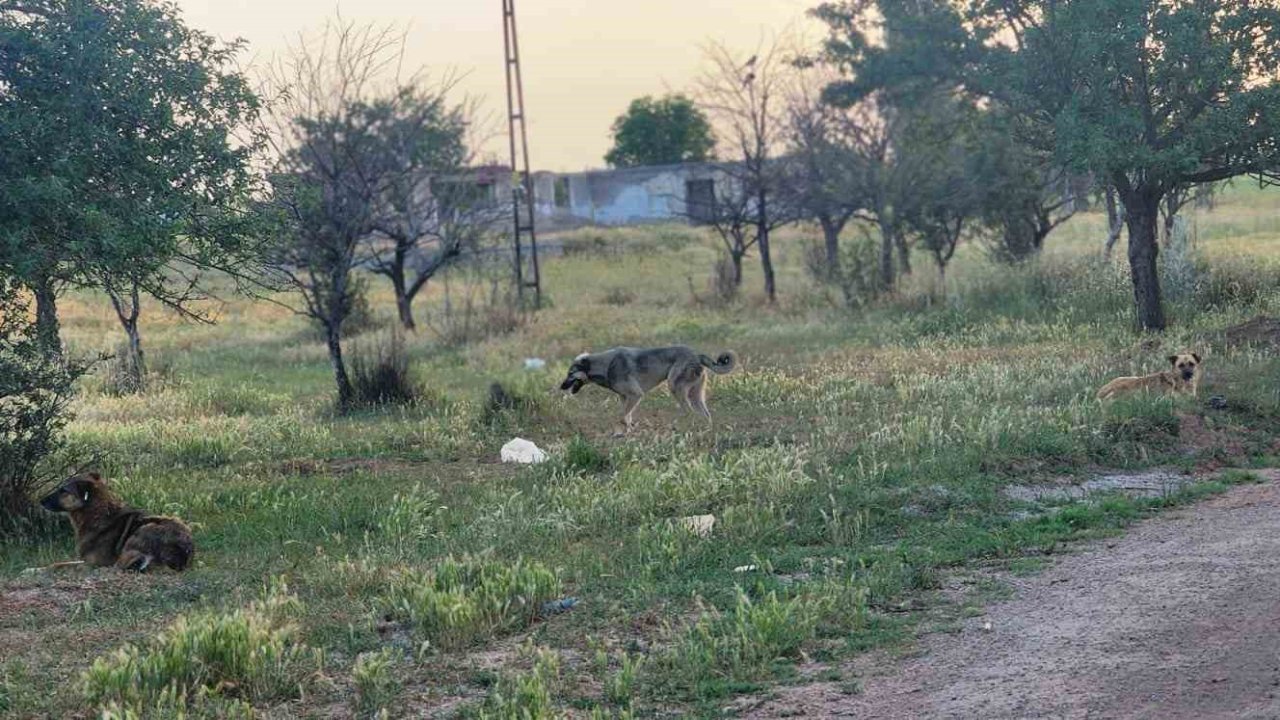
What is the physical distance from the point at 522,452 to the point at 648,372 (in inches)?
108

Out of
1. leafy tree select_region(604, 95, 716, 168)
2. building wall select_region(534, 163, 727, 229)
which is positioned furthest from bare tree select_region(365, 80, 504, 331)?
leafy tree select_region(604, 95, 716, 168)

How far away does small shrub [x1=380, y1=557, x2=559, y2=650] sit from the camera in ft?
23.6

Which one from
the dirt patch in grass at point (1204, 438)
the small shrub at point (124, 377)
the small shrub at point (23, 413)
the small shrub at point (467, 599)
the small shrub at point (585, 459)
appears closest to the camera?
the small shrub at point (467, 599)

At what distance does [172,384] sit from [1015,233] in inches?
850

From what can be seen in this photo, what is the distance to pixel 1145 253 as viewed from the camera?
20031 millimetres

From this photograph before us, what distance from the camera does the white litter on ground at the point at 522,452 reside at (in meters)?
13.0

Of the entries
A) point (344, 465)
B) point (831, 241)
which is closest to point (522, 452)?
point (344, 465)

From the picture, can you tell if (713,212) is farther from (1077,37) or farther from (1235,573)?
(1235,573)

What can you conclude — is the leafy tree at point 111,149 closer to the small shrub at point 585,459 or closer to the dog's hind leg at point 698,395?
the small shrub at point 585,459

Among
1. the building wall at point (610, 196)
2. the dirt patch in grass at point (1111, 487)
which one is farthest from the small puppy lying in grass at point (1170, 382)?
the building wall at point (610, 196)

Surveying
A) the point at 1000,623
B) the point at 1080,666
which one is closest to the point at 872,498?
the point at 1000,623

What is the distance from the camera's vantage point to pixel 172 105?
10.8 metres

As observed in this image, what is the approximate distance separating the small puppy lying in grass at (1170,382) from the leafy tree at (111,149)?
871cm

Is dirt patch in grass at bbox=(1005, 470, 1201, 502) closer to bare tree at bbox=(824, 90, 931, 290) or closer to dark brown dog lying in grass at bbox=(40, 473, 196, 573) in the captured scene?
dark brown dog lying in grass at bbox=(40, 473, 196, 573)
